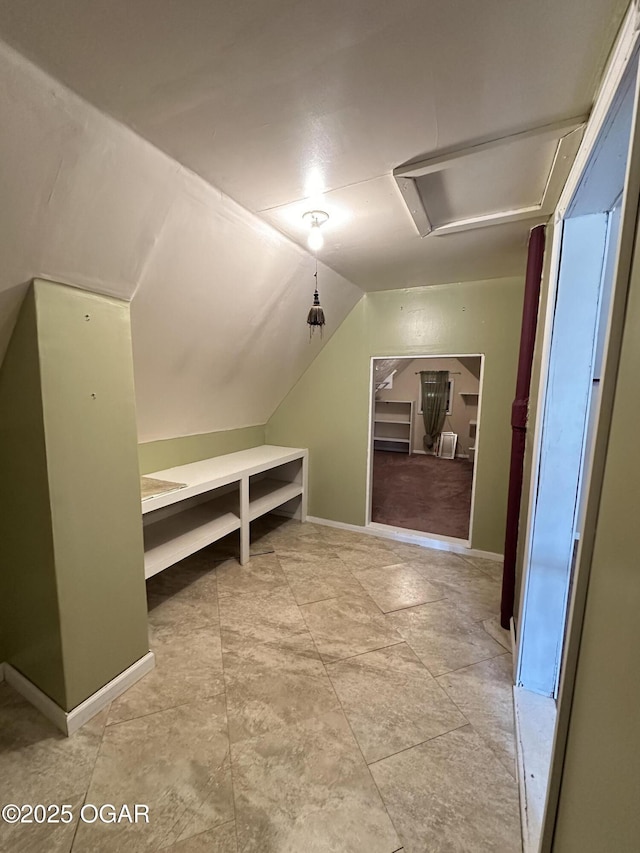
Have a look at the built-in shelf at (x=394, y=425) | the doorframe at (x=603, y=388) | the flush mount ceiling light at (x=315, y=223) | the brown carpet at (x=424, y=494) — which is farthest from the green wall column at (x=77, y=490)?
the built-in shelf at (x=394, y=425)

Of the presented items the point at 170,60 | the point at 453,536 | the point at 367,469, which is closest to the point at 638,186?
the point at 170,60

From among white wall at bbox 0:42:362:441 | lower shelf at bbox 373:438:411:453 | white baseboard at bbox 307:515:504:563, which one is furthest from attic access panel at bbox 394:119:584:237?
lower shelf at bbox 373:438:411:453

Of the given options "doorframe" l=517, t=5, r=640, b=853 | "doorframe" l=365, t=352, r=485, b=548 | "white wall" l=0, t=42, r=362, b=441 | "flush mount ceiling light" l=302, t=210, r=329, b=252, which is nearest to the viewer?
"doorframe" l=517, t=5, r=640, b=853

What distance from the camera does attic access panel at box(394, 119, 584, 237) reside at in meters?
1.18

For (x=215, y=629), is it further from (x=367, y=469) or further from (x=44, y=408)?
(x=367, y=469)

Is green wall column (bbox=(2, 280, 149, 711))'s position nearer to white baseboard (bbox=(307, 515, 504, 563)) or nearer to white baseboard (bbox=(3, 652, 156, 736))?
white baseboard (bbox=(3, 652, 156, 736))

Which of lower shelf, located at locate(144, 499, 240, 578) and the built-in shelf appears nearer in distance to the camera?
lower shelf, located at locate(144, 499, 240, 578)

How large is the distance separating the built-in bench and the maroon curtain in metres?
1.82

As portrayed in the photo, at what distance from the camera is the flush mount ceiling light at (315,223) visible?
1.66 meters

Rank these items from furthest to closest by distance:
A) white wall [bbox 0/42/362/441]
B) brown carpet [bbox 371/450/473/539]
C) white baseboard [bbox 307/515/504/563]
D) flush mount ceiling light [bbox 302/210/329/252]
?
brown carpet [bbox 371/450/473/539] → white baseboard [bbox 307/515/504/563] → flush mount ceiling light [bbox 302/210/329/252] → white wall [bbox 0/42/362/441]

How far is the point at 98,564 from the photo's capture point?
4.81 feet

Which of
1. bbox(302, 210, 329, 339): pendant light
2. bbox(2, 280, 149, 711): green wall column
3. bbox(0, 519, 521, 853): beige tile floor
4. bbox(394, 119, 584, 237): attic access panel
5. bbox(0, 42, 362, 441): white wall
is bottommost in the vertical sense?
bbox(0, 519, 521, 853): beige tile floor

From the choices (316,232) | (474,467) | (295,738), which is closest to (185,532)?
(295,738)

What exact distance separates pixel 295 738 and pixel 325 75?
2247 millimetres
